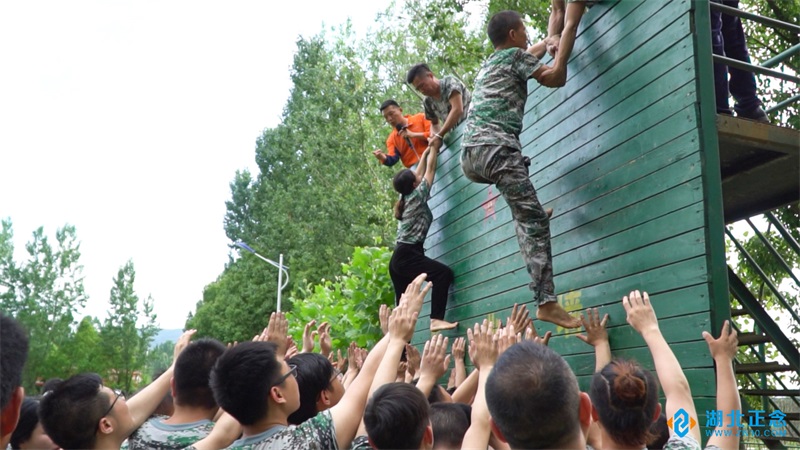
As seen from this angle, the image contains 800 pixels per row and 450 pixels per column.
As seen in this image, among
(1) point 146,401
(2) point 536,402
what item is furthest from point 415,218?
(2) point 536,402

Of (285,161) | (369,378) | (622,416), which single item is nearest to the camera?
(622,416)

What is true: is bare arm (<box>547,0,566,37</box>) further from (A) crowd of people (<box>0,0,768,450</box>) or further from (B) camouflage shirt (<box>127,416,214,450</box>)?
(B) camouflage shirt (<box>127,416,214,450</box>)

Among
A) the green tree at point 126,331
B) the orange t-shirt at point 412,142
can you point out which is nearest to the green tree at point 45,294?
the green tree at point 126,331

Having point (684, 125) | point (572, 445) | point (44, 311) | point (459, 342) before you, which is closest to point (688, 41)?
point (684, 125)

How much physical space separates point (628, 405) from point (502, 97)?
3258mm

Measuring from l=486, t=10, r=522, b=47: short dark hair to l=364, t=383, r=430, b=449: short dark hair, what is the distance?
3602 mm

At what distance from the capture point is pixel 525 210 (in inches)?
201

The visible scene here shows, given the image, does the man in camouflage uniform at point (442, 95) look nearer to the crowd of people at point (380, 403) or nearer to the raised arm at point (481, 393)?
the crowd of people at point (380, 403)

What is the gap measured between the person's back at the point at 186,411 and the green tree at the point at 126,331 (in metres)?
40.7

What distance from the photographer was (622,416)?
7.95 feet

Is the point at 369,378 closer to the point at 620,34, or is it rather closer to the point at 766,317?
the point at 620,34

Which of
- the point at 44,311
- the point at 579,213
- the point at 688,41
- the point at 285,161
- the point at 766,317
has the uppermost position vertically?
the point at 285,161

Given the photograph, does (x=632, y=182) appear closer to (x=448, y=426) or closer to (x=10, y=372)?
(x=448, y=426)

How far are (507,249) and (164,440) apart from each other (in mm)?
4200
